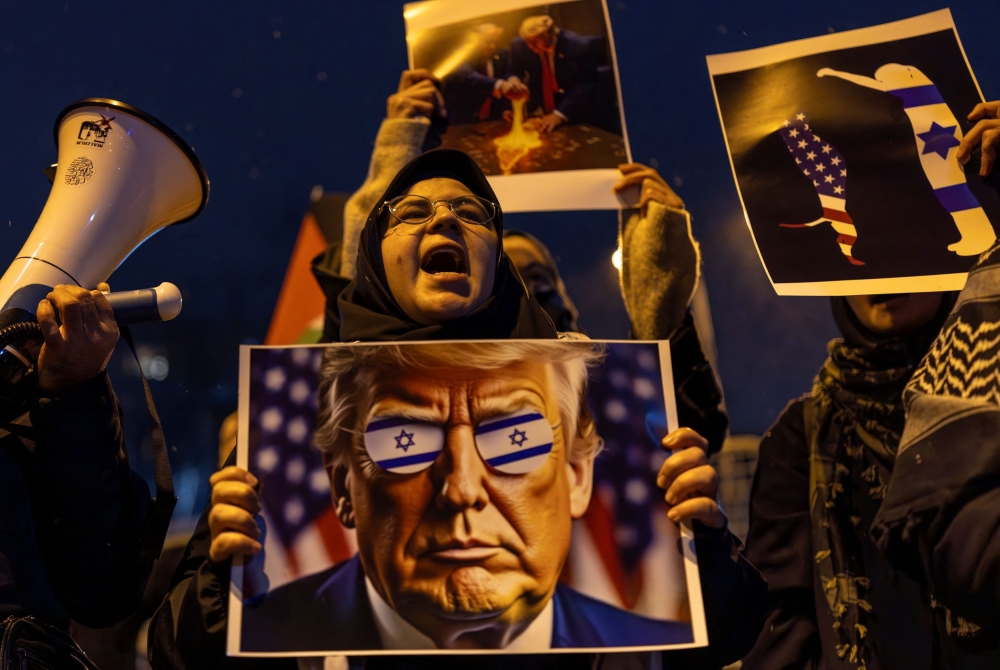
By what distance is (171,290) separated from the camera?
1646 millimetres

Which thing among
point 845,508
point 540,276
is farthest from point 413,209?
point 845,508

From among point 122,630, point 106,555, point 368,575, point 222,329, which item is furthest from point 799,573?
point 222,329

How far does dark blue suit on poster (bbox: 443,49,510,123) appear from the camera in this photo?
263cm

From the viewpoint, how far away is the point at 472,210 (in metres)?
2.02

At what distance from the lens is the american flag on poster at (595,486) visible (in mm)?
1403

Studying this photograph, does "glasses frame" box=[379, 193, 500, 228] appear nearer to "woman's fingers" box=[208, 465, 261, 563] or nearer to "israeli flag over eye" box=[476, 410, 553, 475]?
"israeli flag over eye" box=[476, 410, 553, 475]

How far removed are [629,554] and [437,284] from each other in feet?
2.46

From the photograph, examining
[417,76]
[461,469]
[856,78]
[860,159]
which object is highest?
[417,76]

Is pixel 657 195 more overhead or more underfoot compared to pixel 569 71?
more underfoot

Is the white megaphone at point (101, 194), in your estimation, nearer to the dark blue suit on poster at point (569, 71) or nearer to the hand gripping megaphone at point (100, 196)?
the hand gripping megaphone at point (100, 196)

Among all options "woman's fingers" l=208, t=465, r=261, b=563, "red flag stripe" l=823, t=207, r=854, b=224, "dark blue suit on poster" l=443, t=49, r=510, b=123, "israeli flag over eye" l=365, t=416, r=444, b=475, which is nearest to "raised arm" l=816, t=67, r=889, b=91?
"red flag stripe" l=823, t=207, r=854, b=224

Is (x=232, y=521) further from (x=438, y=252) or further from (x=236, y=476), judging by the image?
(x=438, y=252)

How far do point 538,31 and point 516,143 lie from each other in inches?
16.4

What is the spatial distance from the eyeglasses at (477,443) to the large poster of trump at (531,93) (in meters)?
1.12
